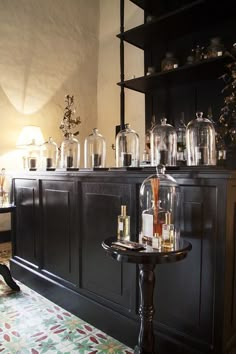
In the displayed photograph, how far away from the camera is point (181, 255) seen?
1184mm

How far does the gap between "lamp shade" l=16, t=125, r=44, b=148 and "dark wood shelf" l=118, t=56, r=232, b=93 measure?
3.77 ft

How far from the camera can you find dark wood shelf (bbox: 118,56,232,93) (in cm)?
262

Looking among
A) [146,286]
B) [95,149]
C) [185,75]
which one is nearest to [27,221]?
[95,149]

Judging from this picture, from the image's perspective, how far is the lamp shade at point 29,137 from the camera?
3377 mm

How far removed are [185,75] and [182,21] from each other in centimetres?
51

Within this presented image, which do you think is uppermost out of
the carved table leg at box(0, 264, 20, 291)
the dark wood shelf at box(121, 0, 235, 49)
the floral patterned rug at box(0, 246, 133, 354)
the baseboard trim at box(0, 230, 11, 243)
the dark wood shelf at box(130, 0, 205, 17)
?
the dark wood shelf at box(130, 0, 205, 17)

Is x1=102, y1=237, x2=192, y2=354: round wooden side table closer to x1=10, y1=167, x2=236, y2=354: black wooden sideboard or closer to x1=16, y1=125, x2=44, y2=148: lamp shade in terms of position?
x1=10, y1=167, x2=236, y2=354: black wooden sideboard

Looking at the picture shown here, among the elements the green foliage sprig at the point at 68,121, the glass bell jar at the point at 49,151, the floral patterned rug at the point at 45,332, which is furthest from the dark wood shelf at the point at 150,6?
the floral patterned rug at the point at 45,332

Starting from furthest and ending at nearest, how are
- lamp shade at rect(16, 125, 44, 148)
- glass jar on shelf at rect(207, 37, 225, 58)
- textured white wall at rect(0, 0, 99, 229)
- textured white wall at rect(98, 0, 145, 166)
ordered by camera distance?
1. textured white wall at rect(98, 0, 145, 166)
2. textured white wall at rect(0, 0, 99, 229)
3. lamp shade at rect(16, 125, 44, 148)
4. glass jar on shelf at rect(207, 37, 225, 58)

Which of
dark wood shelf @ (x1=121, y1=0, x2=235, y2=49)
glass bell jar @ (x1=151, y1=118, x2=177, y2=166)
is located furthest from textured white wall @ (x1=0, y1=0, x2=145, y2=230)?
glass bell jar @ (x1=151, y1=118, x2=177, y2=166)

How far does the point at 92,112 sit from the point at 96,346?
3449 millimetres

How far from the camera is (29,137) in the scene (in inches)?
134

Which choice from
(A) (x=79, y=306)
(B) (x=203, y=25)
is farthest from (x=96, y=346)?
(B) (x=203, y=25)

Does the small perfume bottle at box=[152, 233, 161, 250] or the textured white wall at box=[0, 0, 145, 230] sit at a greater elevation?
the textured white wall at box=[0, 0, 145, 230]
